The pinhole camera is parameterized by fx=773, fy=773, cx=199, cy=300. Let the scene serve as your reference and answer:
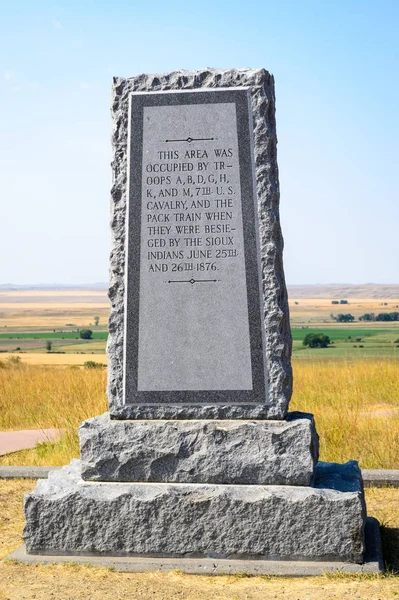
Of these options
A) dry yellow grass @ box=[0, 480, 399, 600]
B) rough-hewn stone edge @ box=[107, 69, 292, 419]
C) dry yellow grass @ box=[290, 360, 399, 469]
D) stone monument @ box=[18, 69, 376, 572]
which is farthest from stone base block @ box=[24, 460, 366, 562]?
dry yellow grass @ box=[290, 360, 399, 469]

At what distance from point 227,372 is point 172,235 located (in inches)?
34.7

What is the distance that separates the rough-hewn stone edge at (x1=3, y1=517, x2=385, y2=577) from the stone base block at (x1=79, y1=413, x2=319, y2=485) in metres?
0.43

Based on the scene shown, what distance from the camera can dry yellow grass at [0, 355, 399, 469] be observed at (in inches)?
273

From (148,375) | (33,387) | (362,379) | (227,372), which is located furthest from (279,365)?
(33,387)

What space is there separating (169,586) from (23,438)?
5.06 metres

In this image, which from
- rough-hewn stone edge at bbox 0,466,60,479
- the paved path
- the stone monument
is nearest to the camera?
the stone monument

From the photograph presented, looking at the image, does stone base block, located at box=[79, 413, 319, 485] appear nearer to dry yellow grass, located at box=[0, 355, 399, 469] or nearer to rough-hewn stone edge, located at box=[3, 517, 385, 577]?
rough-hewn stone edge, located at box=[3, 517, 385, 577]

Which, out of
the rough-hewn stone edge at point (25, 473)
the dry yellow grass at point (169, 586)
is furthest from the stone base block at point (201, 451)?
the rough-hewn stone edge at point (25, 473)

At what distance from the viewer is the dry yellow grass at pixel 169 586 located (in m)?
3.88

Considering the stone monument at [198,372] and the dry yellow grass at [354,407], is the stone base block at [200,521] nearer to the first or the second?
the stone monument at [198,372]

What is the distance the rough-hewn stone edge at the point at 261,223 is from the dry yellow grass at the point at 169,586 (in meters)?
0.91

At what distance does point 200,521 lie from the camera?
4.29 m

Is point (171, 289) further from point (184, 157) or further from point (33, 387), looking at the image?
point (33, 387)

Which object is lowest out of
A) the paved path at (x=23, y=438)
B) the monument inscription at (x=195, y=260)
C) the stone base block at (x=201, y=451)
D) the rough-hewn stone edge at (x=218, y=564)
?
the rough-hewn stone edge at (x=218, y=564)
